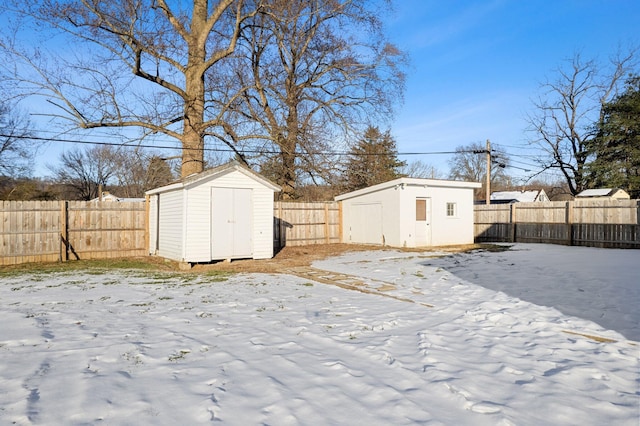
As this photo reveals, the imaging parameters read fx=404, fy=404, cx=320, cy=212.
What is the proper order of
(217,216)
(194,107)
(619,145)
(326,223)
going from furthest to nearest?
1. (619,145)
2. (326,223)
3. (194,107)
4. (217,216)

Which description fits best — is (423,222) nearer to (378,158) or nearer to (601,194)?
(601,194)

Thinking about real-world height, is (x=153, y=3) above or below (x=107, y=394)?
above

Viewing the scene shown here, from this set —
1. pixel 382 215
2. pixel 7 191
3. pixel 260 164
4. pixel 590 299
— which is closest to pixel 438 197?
pixel 382 215

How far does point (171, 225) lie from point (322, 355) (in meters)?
9.23

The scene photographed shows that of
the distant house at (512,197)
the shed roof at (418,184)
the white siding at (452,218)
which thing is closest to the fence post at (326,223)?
the shed roof at (418,184)

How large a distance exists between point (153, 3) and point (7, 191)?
72.2ft

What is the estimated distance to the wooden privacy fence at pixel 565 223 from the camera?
14703 mm

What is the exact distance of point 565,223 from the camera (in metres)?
16.2

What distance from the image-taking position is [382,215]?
1634cm

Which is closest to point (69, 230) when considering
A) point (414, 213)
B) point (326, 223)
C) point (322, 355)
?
point (326, 223)

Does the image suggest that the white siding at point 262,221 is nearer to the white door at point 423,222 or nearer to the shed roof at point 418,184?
the shed roof at point 418,184

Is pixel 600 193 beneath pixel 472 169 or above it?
beneath

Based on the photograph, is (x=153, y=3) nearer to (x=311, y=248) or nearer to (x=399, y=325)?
(x=311, y=248)

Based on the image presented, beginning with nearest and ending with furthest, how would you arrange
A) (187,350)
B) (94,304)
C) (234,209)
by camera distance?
1. (187,350)
2. (94,304)
3. (234,209)
